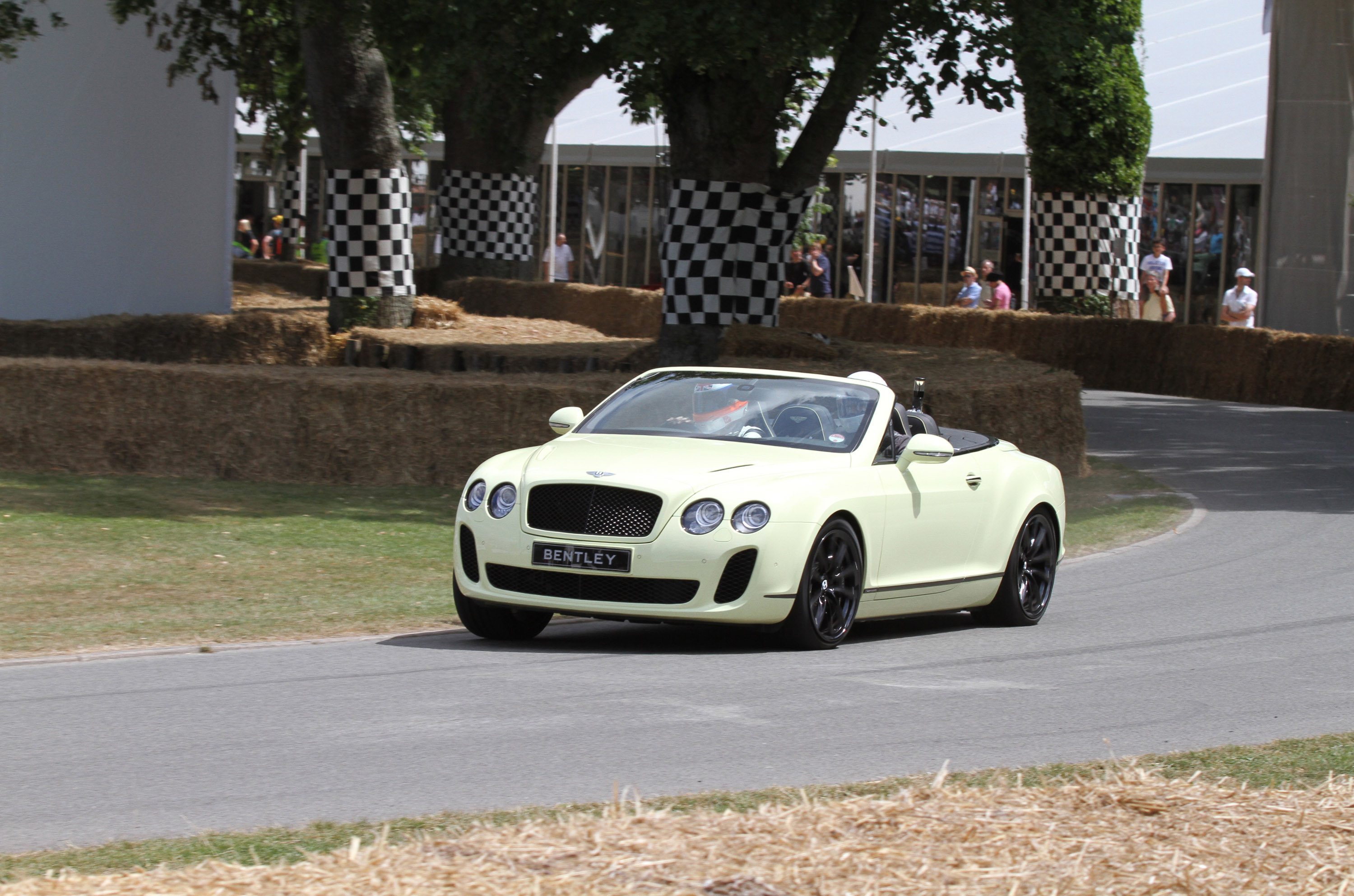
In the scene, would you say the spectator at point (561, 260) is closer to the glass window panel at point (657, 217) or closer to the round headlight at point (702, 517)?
the glass window panel at point (657, 217)

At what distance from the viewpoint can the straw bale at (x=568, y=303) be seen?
111 ft

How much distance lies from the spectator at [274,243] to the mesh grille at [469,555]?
45060mm

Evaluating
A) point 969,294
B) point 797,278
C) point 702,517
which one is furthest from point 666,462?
point 797,278

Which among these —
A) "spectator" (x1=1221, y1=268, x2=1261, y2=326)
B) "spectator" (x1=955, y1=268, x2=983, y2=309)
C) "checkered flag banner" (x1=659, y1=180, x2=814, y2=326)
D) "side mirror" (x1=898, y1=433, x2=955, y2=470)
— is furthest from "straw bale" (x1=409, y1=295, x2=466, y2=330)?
"side mirror" (x1=898, y1=433, x2=955, y2=470)

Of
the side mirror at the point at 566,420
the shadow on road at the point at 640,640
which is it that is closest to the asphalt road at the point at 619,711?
the shadow on road at the point at 640,640

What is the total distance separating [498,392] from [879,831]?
36.6 feet

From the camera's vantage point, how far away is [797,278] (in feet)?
126

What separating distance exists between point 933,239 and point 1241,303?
11943 mm

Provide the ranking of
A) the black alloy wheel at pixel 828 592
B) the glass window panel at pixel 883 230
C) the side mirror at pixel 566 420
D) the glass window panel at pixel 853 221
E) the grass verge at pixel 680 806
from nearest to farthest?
the grass verge at pixel 680 806
the black alloy wheel at pixel 828 592
the side mirror at pixel 566 420
the glass window panel at pixel 883 230
the glass window panel at pixel 853 221

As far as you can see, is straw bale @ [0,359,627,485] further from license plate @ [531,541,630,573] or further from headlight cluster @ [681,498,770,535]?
headlight cluster @ [681,498,770,535]

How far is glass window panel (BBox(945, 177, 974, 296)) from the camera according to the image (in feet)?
136

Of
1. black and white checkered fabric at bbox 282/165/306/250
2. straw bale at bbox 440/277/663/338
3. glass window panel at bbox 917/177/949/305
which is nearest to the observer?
straw bale at bbox 440/277/663/338

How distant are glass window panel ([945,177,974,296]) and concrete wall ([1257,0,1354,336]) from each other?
9113 mm

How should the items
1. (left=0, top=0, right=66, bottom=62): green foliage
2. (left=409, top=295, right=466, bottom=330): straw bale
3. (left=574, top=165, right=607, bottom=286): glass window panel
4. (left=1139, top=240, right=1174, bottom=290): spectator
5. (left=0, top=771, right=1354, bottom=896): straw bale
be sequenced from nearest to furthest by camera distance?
(left=0, top=771, right=1354, bottom=896): straw bale → (left=0, top=0, right=66, bottom=62): green foliage → (left=409, top=295, right=466, bottom=330): straw bale → (left=1139, top=240, right=1174, bottom=290): spectator → (left=574, top=165, right=607, bottom=286): glass window panel
